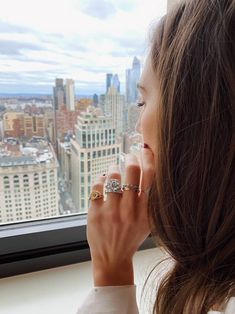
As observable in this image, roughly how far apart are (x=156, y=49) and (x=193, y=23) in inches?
3.0

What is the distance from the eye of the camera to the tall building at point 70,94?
783mm

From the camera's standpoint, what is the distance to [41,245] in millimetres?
769

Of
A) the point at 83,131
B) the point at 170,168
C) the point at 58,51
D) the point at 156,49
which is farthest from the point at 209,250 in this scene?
the point at 58,51

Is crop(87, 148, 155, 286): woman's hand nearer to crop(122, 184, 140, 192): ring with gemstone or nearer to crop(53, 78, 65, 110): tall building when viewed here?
crop(122, 184, 140, 192): ring with gemstone

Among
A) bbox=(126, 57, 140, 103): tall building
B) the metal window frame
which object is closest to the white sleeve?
the metal window frame

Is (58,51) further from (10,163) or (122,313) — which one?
(122,313)

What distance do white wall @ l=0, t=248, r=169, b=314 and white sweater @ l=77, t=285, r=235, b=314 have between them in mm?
112

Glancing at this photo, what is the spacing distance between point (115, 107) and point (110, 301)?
49 centimetres

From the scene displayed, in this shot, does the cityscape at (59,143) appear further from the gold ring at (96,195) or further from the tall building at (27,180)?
the gold ring at (96,195)

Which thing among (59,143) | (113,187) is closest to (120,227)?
(113,187)

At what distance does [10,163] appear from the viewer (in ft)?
2.45

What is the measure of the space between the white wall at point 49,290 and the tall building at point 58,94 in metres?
0.40

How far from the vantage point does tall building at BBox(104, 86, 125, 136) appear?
0.84 m

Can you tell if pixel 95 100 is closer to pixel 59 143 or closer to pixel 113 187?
pixel 59 143
